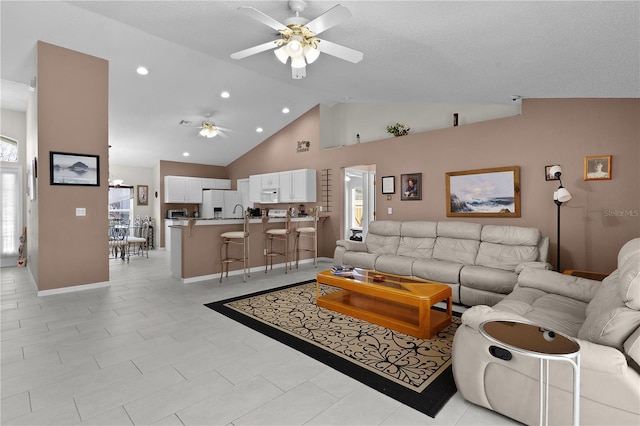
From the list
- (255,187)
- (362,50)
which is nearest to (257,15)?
(362,50)

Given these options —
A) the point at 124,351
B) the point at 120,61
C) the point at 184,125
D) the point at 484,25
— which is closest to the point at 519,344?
the point at 484,25

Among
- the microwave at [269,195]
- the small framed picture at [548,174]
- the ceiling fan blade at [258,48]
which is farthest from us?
the microwave at [269,195]

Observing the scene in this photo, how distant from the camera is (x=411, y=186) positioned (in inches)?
230

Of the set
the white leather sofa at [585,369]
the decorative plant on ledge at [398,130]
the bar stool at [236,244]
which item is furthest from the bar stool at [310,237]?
the white leather sofa at [585,369]

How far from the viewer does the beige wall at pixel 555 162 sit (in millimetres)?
3834

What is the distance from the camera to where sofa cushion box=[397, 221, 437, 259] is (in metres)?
5.03

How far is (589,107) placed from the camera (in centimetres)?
402

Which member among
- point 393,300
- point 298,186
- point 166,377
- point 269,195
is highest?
point 298,186

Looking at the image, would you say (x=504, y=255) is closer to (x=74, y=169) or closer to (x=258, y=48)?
(x=258, y=48)

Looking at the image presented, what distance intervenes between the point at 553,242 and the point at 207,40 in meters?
5.19

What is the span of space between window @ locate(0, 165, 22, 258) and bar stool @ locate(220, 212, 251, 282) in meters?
4.75

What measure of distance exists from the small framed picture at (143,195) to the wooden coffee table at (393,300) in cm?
781

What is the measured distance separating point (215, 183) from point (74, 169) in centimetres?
539

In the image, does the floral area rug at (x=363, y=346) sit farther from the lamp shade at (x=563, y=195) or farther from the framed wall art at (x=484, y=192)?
the framed wall art at (x=484, y=192)
